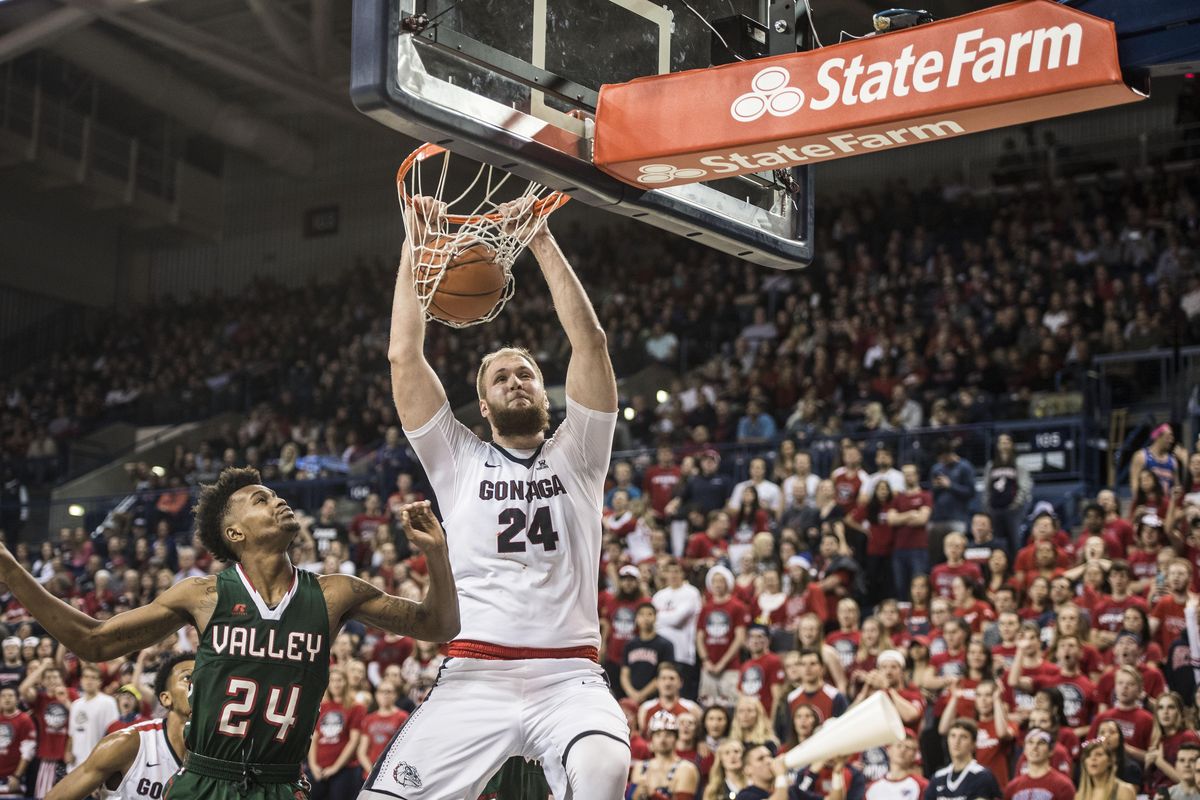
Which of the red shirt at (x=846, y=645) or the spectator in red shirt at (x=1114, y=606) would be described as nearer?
the spectator in red shirt at (x=1114, y=606)

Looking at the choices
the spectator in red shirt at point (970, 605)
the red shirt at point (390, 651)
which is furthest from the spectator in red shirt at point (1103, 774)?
the red shirt at point (390, 651)

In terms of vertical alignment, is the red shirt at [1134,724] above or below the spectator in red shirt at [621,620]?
below

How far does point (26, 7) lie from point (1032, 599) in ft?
50.2

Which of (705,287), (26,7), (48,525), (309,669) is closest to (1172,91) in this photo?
(705,287)

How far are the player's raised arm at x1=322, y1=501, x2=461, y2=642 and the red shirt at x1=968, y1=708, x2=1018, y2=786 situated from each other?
546 centimetres

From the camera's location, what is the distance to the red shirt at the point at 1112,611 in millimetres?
9609

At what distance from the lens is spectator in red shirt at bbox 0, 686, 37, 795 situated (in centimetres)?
1234

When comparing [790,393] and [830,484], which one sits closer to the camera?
[830,484]

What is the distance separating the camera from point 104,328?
87.8 ft

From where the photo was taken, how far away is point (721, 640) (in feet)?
36.6

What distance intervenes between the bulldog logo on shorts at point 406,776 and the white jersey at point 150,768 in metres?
1.83

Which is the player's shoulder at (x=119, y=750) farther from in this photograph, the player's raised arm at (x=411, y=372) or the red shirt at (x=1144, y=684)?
the red shirt at (x=1144, y=684)

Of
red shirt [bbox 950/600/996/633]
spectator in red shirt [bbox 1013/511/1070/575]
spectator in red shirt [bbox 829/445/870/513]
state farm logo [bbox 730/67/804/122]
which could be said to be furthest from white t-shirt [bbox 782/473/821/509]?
state farm logo [bbox 730/67/804/122]

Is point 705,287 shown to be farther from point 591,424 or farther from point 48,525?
point 591,424
